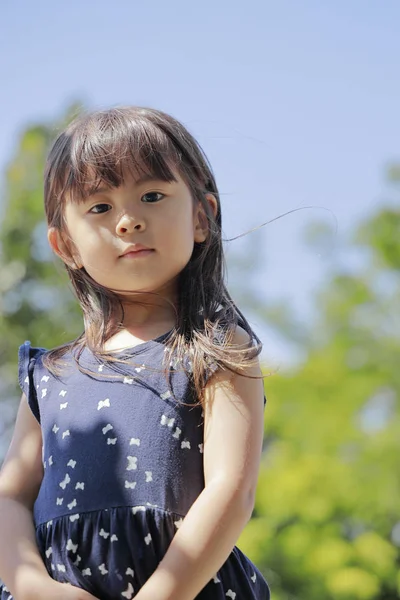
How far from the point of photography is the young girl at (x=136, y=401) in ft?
4.73

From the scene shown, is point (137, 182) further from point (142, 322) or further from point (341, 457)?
point (341, 457)

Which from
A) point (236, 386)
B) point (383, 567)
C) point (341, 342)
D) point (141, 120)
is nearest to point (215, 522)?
point (236, 386)

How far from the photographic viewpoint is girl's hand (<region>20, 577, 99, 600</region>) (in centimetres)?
141

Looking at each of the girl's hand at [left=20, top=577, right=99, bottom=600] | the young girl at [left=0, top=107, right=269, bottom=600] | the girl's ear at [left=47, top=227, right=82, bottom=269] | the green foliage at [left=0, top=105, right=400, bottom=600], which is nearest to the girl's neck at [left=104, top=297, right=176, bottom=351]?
the young girl at [left=0, top=107, right=269, bottom=600]

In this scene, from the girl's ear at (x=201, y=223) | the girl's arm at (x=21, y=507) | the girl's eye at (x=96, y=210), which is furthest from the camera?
the girl's ear at (x=201, y=223)

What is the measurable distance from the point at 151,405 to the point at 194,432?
91 mm

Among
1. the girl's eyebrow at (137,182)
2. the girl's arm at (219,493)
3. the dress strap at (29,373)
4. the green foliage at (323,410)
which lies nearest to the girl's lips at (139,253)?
the girl's eyebrow at (137,182)

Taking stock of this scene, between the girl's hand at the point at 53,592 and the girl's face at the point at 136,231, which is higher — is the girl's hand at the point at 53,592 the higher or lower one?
the lower one

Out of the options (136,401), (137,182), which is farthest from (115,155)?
(136,401)

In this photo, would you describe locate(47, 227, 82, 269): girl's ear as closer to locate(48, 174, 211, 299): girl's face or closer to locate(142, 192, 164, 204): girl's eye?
locate(48, 174, 211, 299): girl's face

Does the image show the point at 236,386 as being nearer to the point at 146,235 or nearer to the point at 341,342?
the point at 146,235

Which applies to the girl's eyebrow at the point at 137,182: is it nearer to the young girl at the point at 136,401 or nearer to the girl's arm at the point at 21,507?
the young girl at the point at 136,401

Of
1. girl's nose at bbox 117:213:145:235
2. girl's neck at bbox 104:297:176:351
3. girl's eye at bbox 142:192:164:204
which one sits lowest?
girl's neck at bbox 104:297:176:351

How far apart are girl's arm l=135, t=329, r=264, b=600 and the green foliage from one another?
6.87 meters
